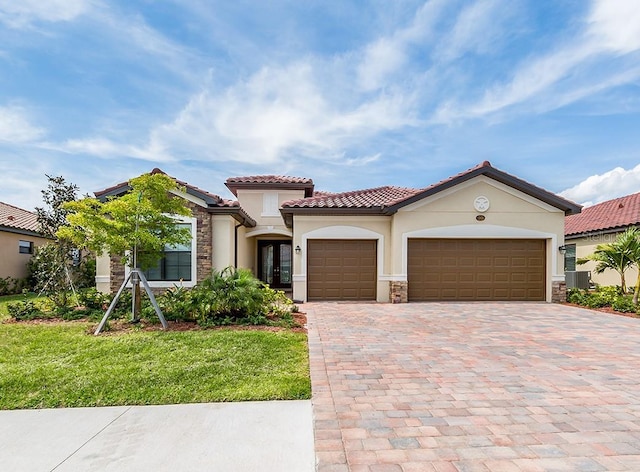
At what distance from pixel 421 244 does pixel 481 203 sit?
2676 mm

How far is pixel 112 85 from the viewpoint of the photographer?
33.4 feet

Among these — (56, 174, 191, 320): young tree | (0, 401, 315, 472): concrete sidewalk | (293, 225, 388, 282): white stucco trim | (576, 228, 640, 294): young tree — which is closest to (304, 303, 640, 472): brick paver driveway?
(0, 401, 315, 472): concrete sidewalk

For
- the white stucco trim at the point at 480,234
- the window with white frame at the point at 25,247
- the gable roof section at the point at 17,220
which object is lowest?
the window with white frame at the point at 25,247

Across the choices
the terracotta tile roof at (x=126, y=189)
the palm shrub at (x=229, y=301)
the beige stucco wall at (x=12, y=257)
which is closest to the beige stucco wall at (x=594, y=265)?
the palm shrub at (x=229, y=301)

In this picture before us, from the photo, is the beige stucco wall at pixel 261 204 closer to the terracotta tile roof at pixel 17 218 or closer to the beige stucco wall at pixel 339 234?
the beige stucco wall at pixel 339 234

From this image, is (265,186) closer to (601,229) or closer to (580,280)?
(580,280)

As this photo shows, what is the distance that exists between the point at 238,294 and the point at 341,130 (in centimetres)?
856

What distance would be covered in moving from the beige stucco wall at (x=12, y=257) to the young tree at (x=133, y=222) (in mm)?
11413

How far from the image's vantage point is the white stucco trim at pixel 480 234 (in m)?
13.1

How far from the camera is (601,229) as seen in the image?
1681 cm

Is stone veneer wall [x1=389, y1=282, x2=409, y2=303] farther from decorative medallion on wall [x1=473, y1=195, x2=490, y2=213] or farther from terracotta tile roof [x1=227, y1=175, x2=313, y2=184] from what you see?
terracotta tile roof [x1=227, y1=175, x2=313, y2=184]

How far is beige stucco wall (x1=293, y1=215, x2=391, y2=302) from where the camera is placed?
1326cm

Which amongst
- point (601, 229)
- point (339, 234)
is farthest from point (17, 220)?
point (601, 229)

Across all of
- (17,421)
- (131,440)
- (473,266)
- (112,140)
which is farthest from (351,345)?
(112,140)
